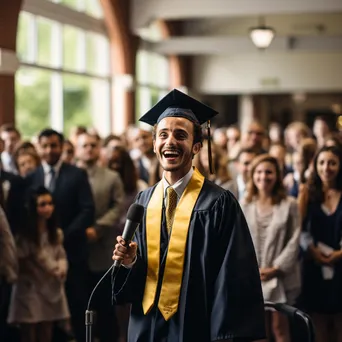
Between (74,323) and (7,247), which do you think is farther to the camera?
(74,323)

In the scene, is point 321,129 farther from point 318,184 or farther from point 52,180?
point 318,184

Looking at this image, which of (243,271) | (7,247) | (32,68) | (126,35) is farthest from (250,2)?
(243,271)

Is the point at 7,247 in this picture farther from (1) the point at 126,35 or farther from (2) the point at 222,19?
(2) the point at 222,19

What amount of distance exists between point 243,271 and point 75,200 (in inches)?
154

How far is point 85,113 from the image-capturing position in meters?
19.8

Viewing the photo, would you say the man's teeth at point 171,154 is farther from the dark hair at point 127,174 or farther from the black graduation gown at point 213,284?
the dark hair at point 127,174

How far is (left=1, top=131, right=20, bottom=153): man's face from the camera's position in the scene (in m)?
10.8

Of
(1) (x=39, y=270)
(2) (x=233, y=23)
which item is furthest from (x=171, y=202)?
(2) (x=233, y=23)

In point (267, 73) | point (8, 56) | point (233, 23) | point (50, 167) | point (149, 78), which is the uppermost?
point (233, 23)

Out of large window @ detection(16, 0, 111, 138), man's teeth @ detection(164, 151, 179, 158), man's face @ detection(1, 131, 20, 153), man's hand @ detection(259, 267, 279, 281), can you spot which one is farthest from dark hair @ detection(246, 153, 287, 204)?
large window @ detection(16, 0, 111, 138)

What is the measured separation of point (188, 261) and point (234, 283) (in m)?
0.23

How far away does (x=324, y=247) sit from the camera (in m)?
6.98

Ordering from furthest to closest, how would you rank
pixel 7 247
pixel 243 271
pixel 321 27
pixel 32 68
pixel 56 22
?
pixel 321 27 → pixel 56 22 → pixel 32 68 → pixel 7 247 → pixel 243 271

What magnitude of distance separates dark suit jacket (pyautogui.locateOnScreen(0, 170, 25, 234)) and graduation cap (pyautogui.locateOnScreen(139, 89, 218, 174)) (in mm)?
3456
